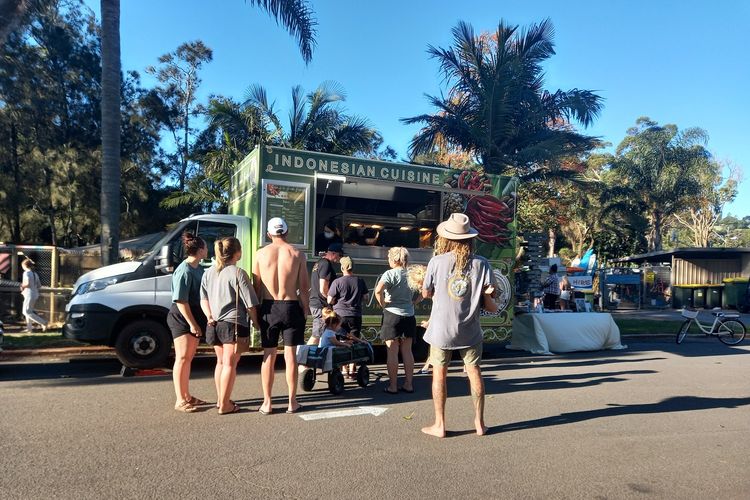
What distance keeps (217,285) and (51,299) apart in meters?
8.75

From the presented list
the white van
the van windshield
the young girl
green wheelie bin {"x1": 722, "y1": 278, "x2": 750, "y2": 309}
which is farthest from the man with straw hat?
green wheelie bin {"x1": 722, "y1": 278, "x2": 750, "y2": 309}

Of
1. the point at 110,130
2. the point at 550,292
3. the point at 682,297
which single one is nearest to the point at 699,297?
the point at 682,297

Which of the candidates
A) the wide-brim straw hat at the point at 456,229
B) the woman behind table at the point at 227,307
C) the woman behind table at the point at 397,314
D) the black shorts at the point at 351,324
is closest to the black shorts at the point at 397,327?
the woman behind table at the point at 397,314

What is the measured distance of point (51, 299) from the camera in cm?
1190

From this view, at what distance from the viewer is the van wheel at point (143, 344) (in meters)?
7.37

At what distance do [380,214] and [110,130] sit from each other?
554 cm

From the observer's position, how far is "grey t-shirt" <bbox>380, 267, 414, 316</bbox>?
6367 mm

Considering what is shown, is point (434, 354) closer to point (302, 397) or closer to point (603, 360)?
point (302, 397)

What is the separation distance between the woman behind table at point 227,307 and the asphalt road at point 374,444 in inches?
16.7

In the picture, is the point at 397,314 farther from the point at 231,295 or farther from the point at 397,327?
the point at 231,295

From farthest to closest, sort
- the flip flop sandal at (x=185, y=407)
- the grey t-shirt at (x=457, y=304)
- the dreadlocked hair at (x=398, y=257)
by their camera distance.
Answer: the dreadlocked hair at (x=398, y=257) → the flip flop sandal at (x=185, y=407) → the grey t-shirt at (x=457, y=304)

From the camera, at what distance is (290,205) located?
7.98 m

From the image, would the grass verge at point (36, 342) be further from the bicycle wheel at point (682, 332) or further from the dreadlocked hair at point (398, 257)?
the bicycle wheel at point (682, 332)

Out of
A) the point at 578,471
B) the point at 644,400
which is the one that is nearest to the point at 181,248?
the point at 578,471
